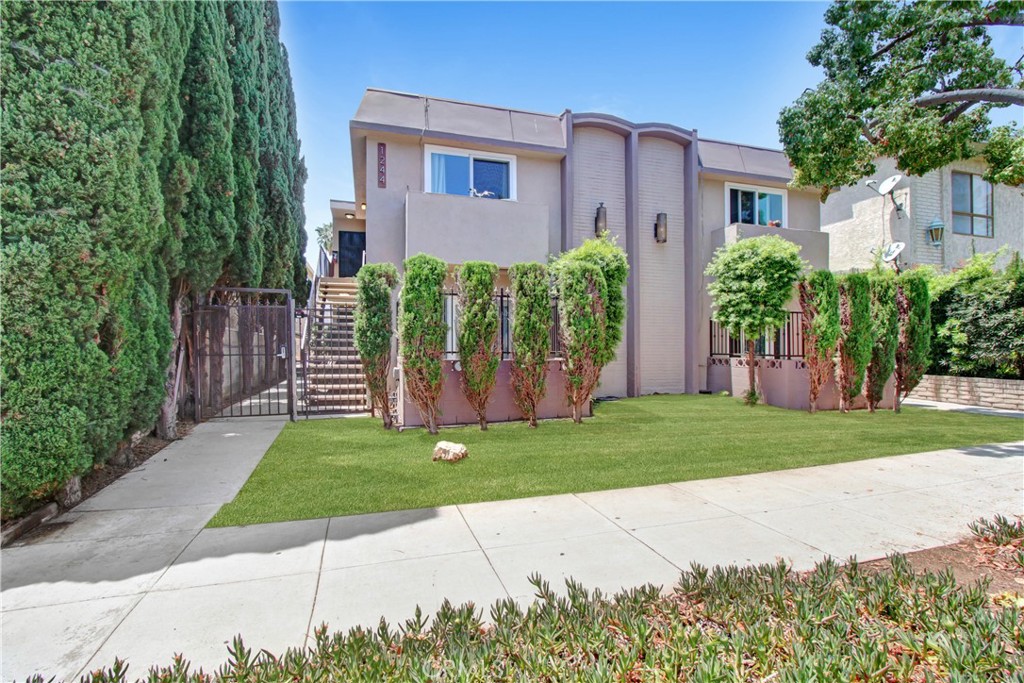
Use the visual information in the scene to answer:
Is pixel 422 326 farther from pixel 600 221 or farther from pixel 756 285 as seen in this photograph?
pixel 756 285

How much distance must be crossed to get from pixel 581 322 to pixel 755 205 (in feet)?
31.4

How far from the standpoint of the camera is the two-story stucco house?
10.5 meters

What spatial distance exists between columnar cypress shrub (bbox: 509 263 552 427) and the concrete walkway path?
349 centimetres

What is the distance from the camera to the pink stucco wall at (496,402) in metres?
8.06

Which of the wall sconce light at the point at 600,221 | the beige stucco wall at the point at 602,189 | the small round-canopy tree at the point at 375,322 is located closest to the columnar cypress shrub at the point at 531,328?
the small round-canopy tree at the point at 375,322

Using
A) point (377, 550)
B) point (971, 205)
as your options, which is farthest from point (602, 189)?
point (971, 205)

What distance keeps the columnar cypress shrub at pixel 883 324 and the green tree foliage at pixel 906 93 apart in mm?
3833

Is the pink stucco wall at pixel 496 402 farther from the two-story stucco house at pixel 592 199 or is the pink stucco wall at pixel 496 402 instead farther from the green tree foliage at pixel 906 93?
the green tree foliage at pixel 906 93

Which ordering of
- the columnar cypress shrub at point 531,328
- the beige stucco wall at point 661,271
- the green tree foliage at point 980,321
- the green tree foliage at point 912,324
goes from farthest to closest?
the beige stucco wall at point 661,271 → the green tree foliage at point 980,321 → the green tree foliage at point 912,324 → the columnar cypress shrub at point 531,328

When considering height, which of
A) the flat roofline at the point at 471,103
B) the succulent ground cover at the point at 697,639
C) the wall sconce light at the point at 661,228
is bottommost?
the succulent ground cover at the point at 697,639

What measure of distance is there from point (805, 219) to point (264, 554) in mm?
16780

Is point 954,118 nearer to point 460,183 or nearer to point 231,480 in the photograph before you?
point 460,183

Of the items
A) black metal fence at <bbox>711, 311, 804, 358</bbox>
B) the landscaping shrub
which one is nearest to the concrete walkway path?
the landscaping shrub

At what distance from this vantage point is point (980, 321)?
10781 mm
